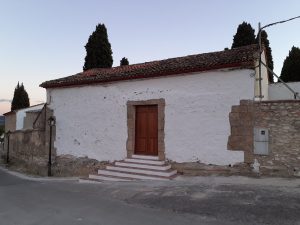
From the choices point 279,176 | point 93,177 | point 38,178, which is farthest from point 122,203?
point 38,178

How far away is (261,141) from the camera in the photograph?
340 inches

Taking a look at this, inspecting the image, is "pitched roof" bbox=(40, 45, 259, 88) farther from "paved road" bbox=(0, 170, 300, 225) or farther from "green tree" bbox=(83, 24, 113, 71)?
"green tree" bbox=(83, 24, 113, 71)

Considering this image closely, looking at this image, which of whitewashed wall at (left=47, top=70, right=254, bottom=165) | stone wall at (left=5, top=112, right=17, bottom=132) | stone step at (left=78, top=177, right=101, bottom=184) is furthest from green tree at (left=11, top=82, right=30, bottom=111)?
stone step at (left=78, top=177, right=101, bottom=184)

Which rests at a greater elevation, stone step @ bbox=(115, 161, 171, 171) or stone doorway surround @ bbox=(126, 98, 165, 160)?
stone doorway surround @ bbox=(126, 98, 165, 160)

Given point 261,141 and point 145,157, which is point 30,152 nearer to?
point 145,157

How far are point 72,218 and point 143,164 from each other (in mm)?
4299

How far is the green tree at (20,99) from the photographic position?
3641cm

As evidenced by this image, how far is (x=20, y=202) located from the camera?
7.79 meters

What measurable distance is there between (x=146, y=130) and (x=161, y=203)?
417cm

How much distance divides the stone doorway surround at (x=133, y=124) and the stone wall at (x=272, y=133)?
2228mm

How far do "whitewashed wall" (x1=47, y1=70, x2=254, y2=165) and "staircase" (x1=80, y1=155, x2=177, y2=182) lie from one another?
471 millimetres

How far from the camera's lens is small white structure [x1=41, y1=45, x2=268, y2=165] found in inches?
361

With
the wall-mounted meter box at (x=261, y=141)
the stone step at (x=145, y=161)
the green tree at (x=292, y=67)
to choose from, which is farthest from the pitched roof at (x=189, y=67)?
the green tree at (x=292, y=67)

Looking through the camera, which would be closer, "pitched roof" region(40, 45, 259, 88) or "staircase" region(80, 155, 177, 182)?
"pitched roof" region(40, 45, 259, 88)
